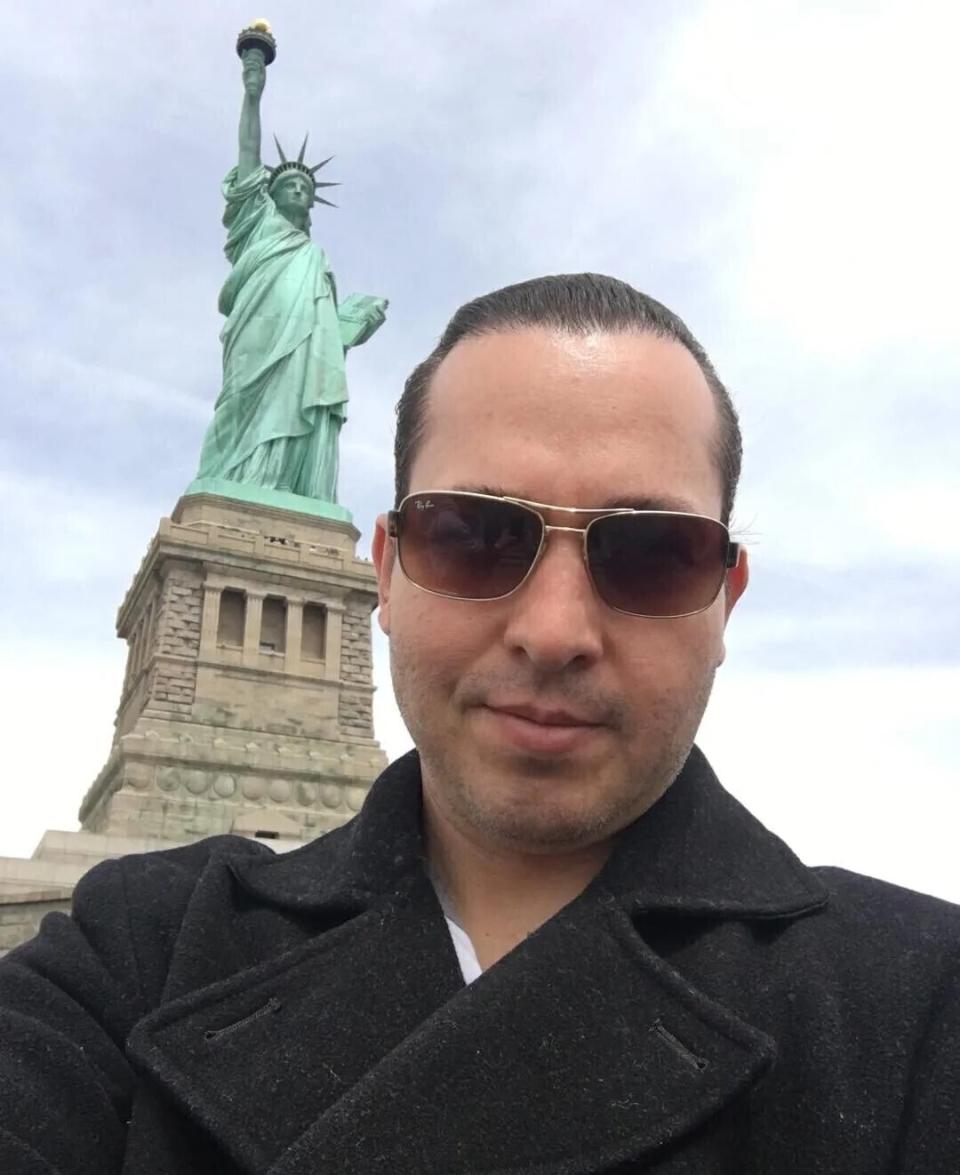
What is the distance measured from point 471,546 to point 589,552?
21 centimetres

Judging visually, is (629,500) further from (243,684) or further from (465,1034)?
(243,684)

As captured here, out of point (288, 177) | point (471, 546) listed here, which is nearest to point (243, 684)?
point (288, 177)

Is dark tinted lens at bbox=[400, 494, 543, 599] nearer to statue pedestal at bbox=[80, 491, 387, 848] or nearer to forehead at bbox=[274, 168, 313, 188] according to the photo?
statue pedestal at bbox=[80, 491, 387, 848]

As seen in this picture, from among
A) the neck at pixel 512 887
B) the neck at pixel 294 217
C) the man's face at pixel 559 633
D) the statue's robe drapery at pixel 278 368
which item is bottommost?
the neck at pixel 512 887

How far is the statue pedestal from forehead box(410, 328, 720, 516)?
16883mm

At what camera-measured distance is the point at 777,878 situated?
193 cm

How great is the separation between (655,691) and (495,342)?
0.76 meters

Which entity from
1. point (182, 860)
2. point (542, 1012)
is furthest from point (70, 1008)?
point (542, 1012)

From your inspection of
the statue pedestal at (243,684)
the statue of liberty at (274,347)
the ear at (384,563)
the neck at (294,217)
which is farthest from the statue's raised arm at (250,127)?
the ear at (384,563)

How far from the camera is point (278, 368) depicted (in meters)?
24.6

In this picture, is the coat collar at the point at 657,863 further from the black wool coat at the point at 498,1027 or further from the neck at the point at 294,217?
the neck at the point at 294,217

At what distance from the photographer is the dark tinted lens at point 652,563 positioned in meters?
1.82

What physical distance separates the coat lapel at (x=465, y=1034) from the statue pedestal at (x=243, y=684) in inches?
659

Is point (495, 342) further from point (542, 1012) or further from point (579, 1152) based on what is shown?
point (579, 1152)
